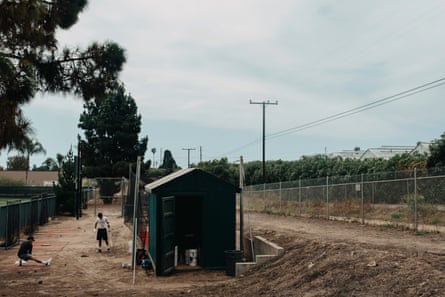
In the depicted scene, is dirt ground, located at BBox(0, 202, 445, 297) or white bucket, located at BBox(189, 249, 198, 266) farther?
white bucket, located at BBox(189, 249, 198, 266)

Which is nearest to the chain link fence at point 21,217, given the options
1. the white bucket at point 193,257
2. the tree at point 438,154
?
the white bucket at point 193,257

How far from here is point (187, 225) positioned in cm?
1762

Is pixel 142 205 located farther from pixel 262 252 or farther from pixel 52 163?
pixel 52 163

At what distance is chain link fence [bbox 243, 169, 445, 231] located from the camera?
18234 mm

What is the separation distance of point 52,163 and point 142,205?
133913 mm

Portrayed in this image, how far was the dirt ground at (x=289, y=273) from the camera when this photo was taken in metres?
9.23

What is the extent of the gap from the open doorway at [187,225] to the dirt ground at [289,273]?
1.50 meters

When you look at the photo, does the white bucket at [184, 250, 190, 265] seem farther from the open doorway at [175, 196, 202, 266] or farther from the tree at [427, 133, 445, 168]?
the tree at [427, 133, 445, 168]

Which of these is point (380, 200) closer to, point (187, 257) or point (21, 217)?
point (187, 257)

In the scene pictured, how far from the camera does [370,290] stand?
898cm

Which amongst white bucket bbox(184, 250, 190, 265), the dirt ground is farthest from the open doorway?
the dirt ground

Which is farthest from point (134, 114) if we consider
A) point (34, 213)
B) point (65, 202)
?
point (34, 213)

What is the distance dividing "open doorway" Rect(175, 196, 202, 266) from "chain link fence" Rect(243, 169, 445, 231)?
22.3ft

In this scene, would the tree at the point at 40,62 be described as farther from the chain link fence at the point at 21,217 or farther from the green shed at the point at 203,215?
the chain link fence at the point at 21,217
